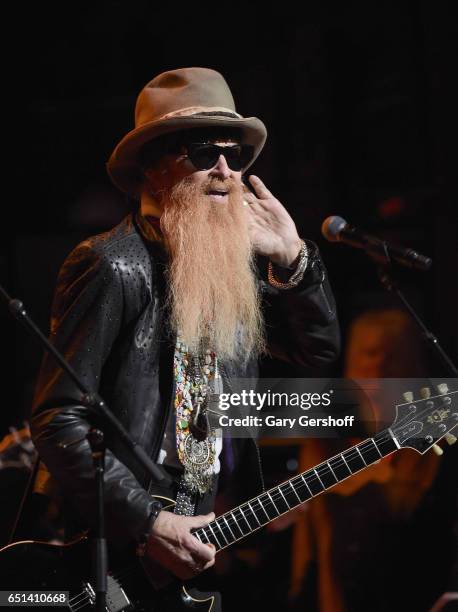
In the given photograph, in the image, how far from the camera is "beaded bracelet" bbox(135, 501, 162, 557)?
2.30 metres

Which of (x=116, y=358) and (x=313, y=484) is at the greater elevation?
(x=116, y=358)

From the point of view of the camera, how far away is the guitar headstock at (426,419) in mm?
2723

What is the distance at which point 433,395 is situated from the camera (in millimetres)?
2758

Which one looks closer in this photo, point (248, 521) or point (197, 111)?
point (248, 521)

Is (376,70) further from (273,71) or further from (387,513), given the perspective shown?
(387,513)

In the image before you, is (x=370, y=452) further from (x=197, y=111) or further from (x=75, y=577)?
(x=197, y=111)

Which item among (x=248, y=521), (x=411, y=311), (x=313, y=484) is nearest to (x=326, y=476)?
(x=313, y=484)

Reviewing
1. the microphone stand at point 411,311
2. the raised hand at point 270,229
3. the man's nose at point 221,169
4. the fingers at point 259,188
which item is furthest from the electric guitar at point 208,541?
the man's nose at point 221,169

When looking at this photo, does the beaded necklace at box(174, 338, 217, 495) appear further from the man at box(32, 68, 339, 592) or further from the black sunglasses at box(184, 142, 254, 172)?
the black sunglasses at box(184, 142, 254, 172)

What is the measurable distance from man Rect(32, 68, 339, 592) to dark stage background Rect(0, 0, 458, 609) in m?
1.86

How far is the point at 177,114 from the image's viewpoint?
8.83ft

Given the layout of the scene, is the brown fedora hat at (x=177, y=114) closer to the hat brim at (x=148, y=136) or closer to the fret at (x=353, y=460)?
the hat brim at (x=148, y=136)

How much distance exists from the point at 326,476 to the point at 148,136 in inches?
47.3

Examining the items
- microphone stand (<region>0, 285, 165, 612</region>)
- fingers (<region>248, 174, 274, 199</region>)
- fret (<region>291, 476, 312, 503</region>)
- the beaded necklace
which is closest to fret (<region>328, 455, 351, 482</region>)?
fret (<region>291, 476, 312, 503</region>)
